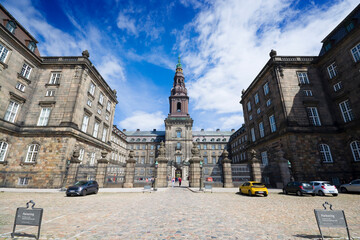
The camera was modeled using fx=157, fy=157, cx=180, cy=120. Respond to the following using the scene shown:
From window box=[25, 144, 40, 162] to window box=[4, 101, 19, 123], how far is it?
397cm

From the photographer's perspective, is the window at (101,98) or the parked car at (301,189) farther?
the window at (101,98)

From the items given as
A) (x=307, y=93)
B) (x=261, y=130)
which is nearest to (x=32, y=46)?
(x=261, y=130)

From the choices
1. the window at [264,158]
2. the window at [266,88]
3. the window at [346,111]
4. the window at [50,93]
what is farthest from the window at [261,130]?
the window at [50,93]

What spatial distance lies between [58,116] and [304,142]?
3166 cm

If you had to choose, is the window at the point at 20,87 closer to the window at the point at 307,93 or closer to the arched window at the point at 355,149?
the window at the point at 307,93

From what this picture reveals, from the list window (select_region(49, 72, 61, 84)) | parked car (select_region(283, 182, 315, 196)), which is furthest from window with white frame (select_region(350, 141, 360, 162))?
window (select_region(49, 72, 61, 84))

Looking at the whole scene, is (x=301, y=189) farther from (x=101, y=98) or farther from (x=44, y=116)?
(x=101, y=98)

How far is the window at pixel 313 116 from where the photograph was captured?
833 inches

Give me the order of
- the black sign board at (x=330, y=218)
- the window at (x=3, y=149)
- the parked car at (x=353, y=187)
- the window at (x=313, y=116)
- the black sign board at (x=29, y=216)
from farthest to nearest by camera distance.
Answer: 1. the window at (x=313, y=116)
2. the window at (x=3, y=149)
3. the parked car at (x=353, y=187)
4. the black sign board at (x=29, y=216)
5. the black sign board at (x=330, y=218)

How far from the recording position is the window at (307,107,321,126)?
69.4 feet

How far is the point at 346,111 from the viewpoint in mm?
20094

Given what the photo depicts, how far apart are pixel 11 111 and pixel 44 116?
10.2ft

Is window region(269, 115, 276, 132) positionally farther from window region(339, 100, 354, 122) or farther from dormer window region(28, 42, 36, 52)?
dormer window region(28, 42, 36, 52)

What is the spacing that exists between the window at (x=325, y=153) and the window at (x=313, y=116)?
3014 mm
